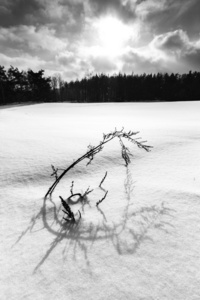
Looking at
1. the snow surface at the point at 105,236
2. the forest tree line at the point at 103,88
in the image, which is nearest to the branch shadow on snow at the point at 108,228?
the snow surface at the point at 105,236

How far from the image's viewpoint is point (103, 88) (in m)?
44.2

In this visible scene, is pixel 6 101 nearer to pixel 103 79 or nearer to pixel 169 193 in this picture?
pixel 103 79

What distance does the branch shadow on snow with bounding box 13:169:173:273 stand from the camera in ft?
4.38

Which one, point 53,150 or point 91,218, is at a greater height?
point 53,150

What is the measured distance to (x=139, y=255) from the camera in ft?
4.07

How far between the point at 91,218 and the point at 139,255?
0.56 metres

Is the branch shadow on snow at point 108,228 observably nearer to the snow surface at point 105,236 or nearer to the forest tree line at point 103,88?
the snow surface at point 105,236

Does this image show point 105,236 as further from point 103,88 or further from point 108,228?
point 103,88

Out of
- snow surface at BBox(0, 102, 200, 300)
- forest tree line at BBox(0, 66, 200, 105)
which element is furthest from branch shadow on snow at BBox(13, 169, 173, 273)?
forest tree line at BBox(0, 66, 200, 105)

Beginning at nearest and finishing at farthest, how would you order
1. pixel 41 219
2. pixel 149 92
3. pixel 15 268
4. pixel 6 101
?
pixel 15 268, pixel 41 219, pixel 6 101, pixel 149 92

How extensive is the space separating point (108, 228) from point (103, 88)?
1809 inches

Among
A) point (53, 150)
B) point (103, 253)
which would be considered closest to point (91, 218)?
point (103, 253)

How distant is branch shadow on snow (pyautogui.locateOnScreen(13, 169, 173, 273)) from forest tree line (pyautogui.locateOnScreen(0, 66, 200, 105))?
34.3 metres

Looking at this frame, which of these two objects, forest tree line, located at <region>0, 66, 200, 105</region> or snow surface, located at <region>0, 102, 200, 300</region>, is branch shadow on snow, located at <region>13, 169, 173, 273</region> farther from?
forest tree line, located at <region>0, 66, 200, 105</region>
